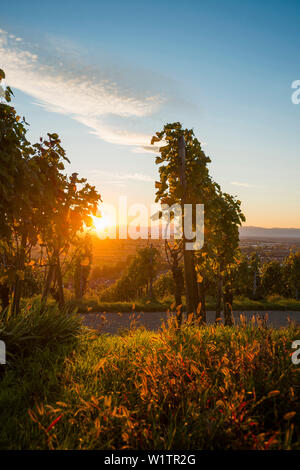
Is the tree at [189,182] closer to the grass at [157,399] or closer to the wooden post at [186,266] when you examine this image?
the wooden post at [186,266]

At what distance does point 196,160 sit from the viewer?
810 centimetres

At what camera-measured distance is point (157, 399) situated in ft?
9.38

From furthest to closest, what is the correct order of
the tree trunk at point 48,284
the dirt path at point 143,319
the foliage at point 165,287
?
the foliage at point 165,287, the dirt path at point 143,319, the tree trunk at point 48,284

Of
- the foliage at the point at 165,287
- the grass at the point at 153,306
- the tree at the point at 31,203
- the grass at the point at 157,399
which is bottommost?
the foliage at the point at 165,287

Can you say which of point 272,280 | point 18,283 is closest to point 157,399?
point 18,283

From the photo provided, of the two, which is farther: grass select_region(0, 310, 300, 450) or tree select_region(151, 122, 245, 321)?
tree select_region(151, 122, 245, 321)

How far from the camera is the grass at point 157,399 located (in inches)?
95.0

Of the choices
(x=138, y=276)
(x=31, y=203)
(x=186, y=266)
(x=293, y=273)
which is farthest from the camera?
(x=138, y=276)

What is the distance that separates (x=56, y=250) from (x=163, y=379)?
4139 mm

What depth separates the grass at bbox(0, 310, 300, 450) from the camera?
2412 millimetres

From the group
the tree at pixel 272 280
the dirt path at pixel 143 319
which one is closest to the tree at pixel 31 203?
the dirt path at pixel 143 319

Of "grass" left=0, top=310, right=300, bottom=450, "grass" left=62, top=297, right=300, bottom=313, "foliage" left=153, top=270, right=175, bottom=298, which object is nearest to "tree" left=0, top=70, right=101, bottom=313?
"grass" left=0, top=310, right=300, bottom=450

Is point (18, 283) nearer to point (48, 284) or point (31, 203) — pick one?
point (48, 284)

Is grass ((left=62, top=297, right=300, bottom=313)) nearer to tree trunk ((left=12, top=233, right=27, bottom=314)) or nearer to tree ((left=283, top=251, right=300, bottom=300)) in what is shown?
tree ((left=283, top=251, right=300, bottom=300))
